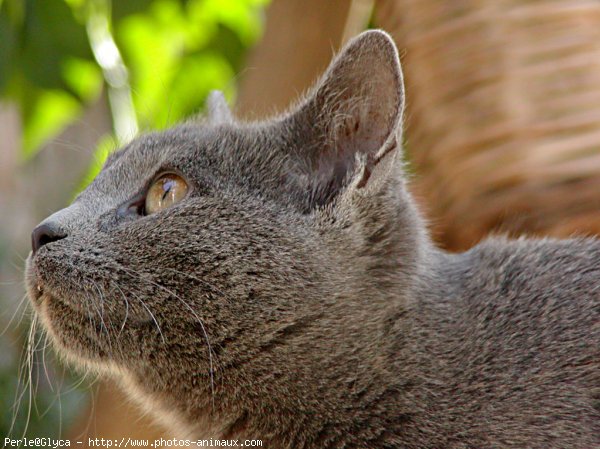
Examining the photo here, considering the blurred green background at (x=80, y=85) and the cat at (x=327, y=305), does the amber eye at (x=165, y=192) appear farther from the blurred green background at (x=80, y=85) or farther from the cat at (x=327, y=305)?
the blurred green background at (x=80, y=85)

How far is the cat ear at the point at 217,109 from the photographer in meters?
2.40

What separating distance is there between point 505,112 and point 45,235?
1.16m

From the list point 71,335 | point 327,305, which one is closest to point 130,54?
point 71,335

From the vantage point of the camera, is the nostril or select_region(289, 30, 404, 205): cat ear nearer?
select_region(289, 30, 404, 205): cat ear

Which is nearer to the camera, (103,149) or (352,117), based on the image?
(352,117)

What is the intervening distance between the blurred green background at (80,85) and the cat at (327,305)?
1.90 ft

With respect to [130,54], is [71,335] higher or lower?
lower

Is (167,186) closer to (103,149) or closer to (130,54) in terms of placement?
(103,149)

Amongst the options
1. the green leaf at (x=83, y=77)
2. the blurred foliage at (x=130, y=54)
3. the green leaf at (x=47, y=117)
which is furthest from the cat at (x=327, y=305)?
the green leaf at (x=47, y=117)

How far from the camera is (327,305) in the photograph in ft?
5.88

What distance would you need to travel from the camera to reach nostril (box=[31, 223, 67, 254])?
186 centimetres

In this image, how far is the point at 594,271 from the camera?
1.85 meters

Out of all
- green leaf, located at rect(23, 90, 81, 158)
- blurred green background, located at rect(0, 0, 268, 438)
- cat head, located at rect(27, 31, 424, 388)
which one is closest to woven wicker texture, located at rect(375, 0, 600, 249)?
cat head, located at rect(27, 31, 424, 388)

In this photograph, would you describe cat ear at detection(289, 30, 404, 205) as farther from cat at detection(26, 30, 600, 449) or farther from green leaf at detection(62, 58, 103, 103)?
green leaf at detection(62, 58, 103, 103)
